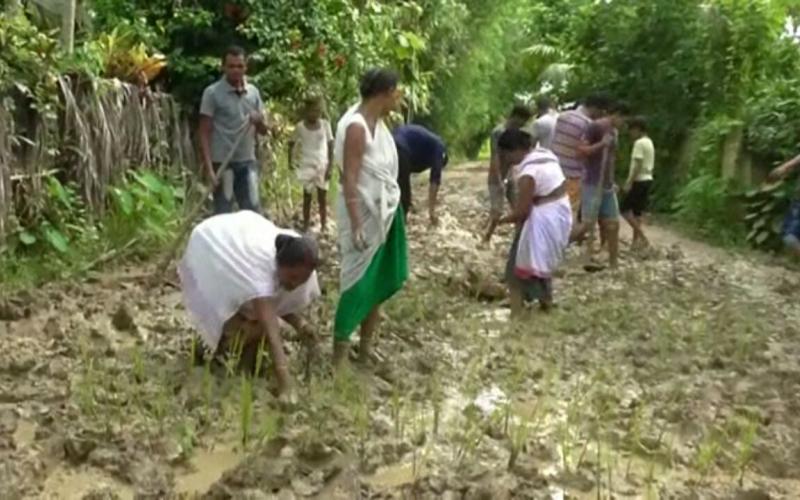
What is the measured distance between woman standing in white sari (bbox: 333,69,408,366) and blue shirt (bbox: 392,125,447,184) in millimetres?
3351

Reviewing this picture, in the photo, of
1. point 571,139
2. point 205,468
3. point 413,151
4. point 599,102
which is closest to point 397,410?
point 205,468

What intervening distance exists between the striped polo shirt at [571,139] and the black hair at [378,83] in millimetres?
3920

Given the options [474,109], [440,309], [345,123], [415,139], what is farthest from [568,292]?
[474,109]

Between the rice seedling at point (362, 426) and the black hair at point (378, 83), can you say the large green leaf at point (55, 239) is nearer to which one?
the black hair at point (378, 83)

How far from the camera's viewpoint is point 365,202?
5320mm

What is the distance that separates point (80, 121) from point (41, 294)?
6.05 ft

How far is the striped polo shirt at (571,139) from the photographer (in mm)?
9016

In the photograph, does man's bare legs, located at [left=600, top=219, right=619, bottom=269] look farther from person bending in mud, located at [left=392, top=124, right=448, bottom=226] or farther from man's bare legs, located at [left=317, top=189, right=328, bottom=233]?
man's bare legs, located at [left=317, top=189, right=328, bottom=233]

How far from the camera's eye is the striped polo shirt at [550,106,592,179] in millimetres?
→ 9016

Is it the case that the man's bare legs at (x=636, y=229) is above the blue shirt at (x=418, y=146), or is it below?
below

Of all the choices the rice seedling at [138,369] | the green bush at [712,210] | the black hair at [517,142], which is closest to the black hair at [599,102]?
the black hair at [517,142]

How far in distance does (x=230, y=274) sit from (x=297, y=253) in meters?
0.32

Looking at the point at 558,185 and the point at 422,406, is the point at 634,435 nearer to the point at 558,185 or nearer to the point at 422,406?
the point at 422,406

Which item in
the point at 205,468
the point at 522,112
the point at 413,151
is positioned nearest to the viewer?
the point at 205,468
